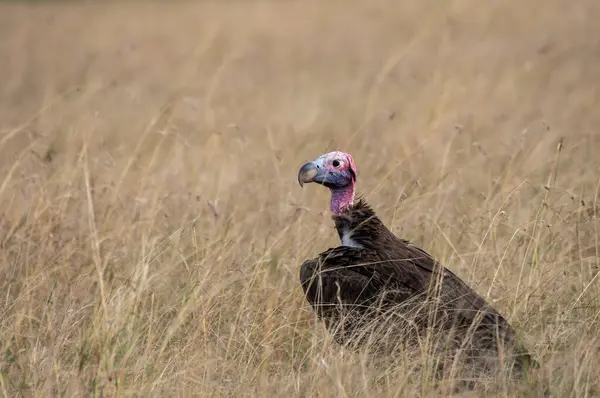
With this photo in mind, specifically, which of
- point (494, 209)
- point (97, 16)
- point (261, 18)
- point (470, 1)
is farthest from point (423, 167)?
point (97, 16)

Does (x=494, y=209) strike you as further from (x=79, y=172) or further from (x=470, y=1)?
(x=470, y=1)

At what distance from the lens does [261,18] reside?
64.1 ft

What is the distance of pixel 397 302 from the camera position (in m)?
5.21

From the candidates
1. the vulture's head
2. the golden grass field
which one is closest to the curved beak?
the vulture's head

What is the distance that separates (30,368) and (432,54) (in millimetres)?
10682

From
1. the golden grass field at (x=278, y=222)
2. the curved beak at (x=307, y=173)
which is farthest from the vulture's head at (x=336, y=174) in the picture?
the golden grass field at (x=278, y=222)

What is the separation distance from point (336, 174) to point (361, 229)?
→ 39 centimetres

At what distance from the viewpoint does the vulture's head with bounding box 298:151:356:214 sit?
5.90 m

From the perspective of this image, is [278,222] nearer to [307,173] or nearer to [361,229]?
[307,173]

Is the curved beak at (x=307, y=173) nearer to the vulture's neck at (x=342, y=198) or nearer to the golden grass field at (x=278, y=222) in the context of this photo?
the vulture's neck at (x=342, y=198)

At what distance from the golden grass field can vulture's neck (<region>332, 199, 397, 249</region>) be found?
35 centimetres

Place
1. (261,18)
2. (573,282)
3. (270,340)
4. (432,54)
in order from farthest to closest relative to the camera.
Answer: (261,18), (432,54), (573,282), (270,340)

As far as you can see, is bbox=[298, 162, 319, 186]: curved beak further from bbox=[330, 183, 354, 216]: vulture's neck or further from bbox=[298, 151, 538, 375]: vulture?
bbox=[330, 183, 354, 216]: vulture's neck

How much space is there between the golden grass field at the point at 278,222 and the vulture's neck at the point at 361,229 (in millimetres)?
345
